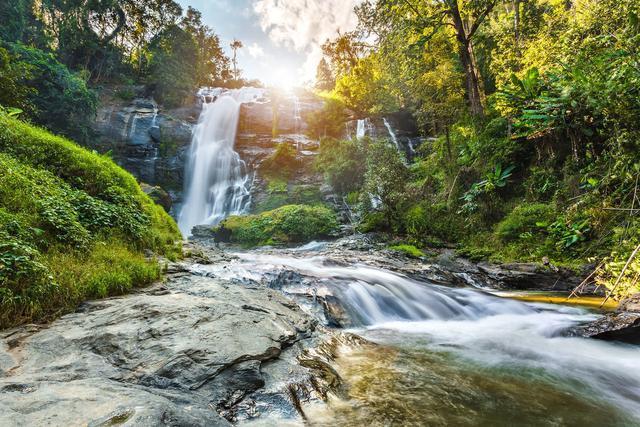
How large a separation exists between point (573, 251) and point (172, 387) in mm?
9490

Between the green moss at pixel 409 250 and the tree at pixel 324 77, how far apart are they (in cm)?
4061

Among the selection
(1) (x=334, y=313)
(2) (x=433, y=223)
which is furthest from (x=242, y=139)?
(1) (x=334, y=313)

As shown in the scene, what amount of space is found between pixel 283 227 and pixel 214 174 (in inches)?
471

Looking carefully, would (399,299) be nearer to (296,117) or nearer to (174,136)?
(174,136)

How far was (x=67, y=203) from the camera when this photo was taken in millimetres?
5535

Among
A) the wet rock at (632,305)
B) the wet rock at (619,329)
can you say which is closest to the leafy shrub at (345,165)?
the wet rock at (632,305)

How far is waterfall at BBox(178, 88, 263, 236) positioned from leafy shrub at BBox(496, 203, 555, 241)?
17357 millimetres

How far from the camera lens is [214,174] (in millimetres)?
26516

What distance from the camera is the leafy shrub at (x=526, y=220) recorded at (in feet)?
31.2

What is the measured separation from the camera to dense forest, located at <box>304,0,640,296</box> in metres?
7.35

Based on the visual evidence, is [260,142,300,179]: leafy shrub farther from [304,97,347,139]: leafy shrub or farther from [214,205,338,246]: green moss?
[214,205,338,246]: green moss

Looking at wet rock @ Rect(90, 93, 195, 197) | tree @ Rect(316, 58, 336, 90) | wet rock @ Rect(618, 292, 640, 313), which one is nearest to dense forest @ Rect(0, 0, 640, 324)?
wet rock @ Rect(618, 292, 640, 313)

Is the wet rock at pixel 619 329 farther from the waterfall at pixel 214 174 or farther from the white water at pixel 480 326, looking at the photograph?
the waterfall at pixel 214 174

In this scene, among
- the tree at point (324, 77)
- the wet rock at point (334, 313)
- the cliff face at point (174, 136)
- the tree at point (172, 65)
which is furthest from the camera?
the tree at point (324, 77)
